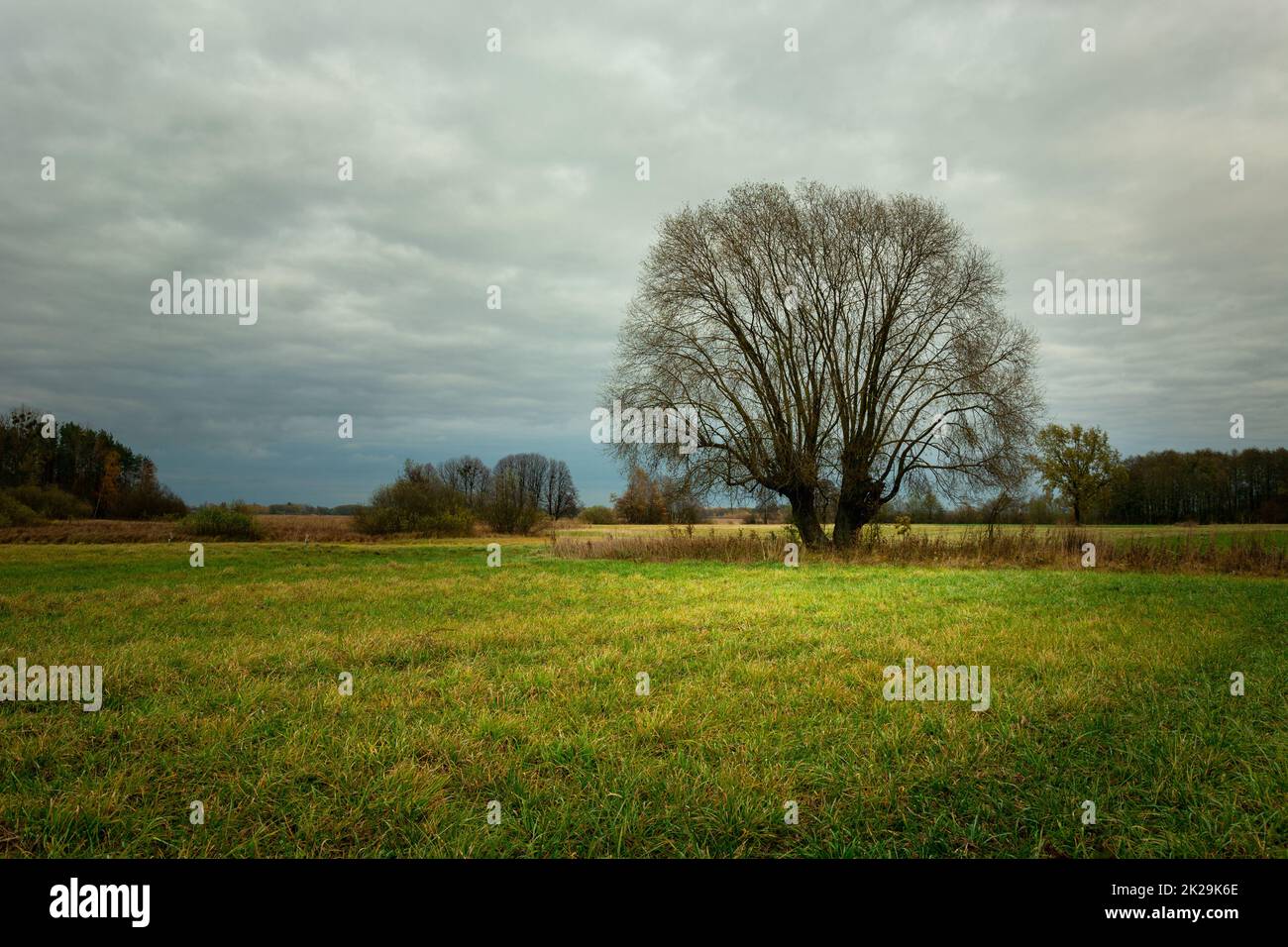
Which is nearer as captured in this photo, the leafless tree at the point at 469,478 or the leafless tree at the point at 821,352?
the leafless tree at the point at 821,352

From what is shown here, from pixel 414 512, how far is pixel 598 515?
28623 mm

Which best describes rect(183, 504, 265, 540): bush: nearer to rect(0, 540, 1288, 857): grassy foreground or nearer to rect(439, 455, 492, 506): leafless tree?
rect(439, 455, 492, 506): leafless tree

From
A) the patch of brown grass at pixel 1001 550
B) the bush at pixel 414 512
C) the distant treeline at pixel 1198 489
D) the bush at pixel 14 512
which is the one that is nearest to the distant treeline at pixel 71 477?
the bush at pixel 14 512

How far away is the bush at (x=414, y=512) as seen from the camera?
44.2 metres

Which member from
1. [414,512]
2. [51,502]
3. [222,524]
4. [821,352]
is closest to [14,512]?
[51,502]

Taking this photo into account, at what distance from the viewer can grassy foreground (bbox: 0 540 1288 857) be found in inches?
133

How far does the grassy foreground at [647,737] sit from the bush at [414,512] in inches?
1381

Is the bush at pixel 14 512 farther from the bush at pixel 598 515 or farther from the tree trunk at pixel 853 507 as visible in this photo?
the bush at pixel 598 515

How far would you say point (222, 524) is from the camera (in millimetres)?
39281

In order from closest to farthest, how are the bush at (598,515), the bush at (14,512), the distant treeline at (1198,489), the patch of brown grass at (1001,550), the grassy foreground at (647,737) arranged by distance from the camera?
the grassy foreground at (647,737) < the patch of brown grass at (1001,550) < the bush at (14,512) < the distant treeline at (1198,489) < the bush at (598,515)

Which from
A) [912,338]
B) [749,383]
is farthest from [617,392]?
[912,338]

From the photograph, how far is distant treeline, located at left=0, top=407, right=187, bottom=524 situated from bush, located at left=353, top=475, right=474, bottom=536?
37.3ft

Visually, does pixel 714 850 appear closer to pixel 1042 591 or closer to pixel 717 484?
pixel 1042 591
